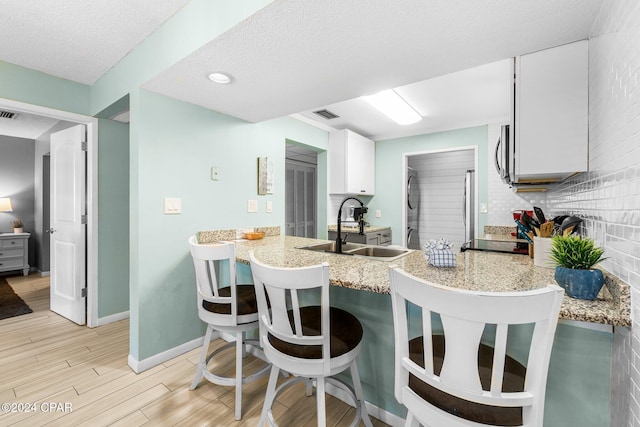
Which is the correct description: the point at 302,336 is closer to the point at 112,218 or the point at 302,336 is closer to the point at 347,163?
the point at 112,218

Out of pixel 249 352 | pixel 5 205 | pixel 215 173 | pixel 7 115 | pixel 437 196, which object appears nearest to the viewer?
pixel 249 352

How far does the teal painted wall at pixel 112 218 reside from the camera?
2.79 m

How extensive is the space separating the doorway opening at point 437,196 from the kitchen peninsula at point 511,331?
3418mm

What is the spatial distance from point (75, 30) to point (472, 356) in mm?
2786

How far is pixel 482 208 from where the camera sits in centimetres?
365

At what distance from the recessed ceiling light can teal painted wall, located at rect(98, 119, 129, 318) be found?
1675 mm

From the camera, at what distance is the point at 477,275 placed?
4.15ft

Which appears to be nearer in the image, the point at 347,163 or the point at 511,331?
the point at 511,331

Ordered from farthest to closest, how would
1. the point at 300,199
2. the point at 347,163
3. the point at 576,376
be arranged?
the point at 300,199 → the point at 347,163 → the point at 576,376

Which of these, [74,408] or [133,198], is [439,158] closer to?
[133,198]

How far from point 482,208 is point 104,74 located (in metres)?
4.33

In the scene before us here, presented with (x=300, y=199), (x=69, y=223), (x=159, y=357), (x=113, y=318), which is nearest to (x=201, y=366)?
(x=159, y=357)

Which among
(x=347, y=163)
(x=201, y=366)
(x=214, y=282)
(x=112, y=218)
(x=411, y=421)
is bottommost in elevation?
(x=201, y=366)

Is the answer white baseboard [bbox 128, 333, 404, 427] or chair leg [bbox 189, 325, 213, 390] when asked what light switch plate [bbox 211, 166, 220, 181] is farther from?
white baseboard [bbox 128, 333, 404, 427]
